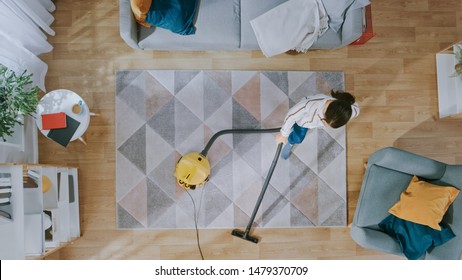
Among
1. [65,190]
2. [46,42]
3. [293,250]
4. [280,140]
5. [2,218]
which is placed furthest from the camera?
[293,250]

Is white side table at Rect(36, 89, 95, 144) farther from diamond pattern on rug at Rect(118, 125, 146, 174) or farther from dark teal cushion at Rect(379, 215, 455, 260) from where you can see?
dark teal cushion at Rect(379, 215, 455, 260)

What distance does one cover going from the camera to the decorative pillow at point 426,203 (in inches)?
99.1

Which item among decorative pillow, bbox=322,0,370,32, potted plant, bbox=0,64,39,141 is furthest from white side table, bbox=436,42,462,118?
potted plant, bbox=0,64,39,141

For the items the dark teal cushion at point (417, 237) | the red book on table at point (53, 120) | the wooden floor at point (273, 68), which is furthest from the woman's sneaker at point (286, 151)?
Answer: the red book on table at point (53, 120)

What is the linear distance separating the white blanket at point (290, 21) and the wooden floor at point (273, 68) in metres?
0.49

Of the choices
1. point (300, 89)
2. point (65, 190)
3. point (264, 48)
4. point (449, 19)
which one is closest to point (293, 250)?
point (300, 89)

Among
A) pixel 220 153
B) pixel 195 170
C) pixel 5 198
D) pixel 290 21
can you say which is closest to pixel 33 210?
pixel 5 198

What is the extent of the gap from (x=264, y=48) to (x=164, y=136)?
3.74 feet

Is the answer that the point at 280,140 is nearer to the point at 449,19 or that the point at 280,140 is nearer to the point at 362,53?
the point at 362,53

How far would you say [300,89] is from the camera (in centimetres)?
331

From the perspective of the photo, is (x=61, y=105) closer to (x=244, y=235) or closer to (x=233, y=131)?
(x=233, y=131)

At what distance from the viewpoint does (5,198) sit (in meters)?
2.17

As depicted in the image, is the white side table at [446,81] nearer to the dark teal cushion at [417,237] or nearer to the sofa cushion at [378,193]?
the sofa cushion at [378,193]

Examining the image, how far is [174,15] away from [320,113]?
1245mm
